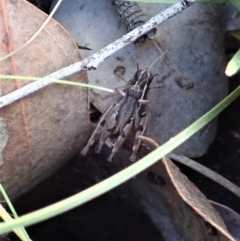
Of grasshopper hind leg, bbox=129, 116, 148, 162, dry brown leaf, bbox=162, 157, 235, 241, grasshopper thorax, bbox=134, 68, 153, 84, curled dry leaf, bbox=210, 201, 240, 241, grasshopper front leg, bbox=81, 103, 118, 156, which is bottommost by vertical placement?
curled dry leaf, bbox=210, 201, 240, 241

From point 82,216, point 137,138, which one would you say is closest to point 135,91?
point 137,138

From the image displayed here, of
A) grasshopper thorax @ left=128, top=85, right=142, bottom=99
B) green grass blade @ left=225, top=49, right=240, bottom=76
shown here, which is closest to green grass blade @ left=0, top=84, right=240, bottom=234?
green grass blade @ left=225, top=49, right=240, bottom=76

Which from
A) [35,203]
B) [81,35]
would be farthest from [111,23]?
[35,203]

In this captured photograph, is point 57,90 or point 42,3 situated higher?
point 42,3

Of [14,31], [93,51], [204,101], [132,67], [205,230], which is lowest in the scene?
[205,230]

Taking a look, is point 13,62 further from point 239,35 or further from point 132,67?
point 239,35

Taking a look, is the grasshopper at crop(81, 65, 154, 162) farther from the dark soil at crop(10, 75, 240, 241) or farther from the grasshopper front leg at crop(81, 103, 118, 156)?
the dark soil at crop(10, 75, 240, 241)

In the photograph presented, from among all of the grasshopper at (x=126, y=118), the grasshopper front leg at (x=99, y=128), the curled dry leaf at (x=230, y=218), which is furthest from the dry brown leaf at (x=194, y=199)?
the grasshopper front leg at (x=99, y=128)

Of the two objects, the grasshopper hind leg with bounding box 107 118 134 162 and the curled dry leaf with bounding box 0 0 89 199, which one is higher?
the curled dry leaf with bounding box 0 0 89 199
